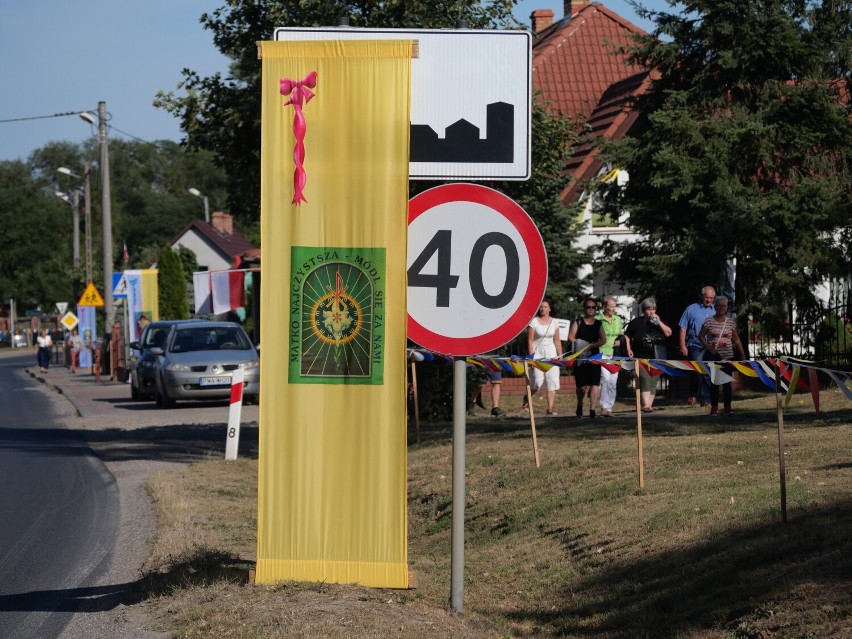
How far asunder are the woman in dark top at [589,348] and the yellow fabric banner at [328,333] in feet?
31.6

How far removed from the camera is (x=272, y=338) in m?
6.59

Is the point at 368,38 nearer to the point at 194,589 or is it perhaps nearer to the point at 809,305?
the point at 194,589

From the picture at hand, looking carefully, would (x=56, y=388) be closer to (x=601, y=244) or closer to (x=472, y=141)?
(x=601, y=244)

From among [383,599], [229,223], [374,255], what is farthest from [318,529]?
[229,223]

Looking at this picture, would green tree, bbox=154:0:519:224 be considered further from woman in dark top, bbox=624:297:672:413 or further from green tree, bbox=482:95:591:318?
green tree, bbox=482:95:591:318

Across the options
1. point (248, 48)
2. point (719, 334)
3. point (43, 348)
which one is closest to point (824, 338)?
point (719, 334)

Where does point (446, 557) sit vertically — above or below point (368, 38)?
below

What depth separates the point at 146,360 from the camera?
27.6 meters

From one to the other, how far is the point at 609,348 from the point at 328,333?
10905 millimetres

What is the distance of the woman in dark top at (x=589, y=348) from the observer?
1633 cm

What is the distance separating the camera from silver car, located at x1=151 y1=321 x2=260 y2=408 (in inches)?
993

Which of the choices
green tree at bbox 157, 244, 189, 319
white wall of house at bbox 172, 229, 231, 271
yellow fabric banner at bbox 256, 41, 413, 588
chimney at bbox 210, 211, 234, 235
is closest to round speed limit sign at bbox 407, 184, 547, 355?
yellow fabric banner at bbox 256, 41, 413, 588

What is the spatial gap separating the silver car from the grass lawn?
12080 mm

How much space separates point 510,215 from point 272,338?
1.37 metres
